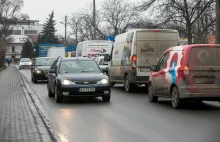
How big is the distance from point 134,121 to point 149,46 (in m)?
7.87

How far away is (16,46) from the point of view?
162 metres

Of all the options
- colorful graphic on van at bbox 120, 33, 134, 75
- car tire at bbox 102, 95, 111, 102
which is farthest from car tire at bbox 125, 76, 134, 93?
car tire at bbox 102, 95, 111, 102

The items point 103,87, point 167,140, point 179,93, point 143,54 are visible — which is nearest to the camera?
point 167,140

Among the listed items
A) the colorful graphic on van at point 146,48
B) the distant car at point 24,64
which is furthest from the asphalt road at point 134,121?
the distant car at point 24,64

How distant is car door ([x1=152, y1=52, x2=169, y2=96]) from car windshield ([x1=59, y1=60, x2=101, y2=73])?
88.3 inches

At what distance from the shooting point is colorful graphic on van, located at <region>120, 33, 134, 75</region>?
18.0 metres

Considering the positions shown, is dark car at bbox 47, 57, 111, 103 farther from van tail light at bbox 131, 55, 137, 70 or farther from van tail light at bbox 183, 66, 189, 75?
van tail light at bbox 183, 66, 189, 75

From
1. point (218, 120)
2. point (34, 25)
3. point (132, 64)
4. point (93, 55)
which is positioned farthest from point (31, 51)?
point (218, 120)

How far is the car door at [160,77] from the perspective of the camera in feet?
44.1

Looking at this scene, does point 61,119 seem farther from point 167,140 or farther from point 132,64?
point 132,64

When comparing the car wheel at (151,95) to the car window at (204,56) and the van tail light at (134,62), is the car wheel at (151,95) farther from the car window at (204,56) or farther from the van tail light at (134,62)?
the van tail light at (134,62)

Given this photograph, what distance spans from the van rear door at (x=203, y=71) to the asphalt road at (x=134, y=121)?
2.06 feet

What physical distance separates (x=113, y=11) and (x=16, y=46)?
101718mm

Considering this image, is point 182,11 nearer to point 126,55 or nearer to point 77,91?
point 126,55
